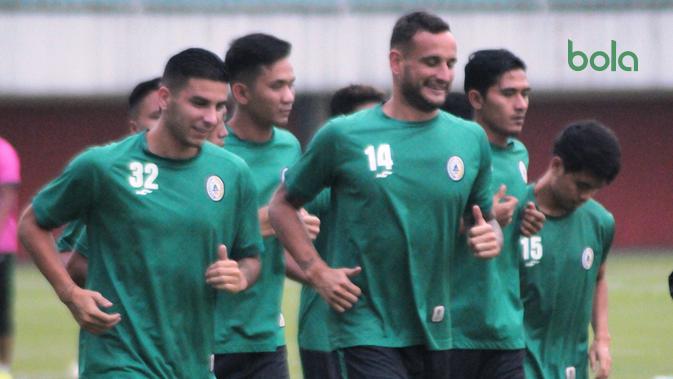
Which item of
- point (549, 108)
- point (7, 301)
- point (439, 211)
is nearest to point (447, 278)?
point (439, 211)

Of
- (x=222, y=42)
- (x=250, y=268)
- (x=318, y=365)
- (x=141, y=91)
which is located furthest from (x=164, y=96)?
(x=222, y=42)

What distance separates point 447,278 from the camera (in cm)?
696

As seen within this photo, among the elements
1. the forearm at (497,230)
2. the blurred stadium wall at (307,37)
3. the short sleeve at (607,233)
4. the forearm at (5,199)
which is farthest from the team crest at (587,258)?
the blurred stadium wall at (307,37)

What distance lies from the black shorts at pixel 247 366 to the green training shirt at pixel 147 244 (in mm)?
1349

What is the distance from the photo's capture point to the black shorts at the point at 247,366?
26.0 feet

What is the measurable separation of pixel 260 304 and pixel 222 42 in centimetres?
2517

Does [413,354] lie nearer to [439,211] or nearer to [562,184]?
[439,211]

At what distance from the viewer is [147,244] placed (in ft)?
21.2

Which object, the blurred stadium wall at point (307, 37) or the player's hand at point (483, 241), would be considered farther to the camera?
the blurred stadium wall at point (307, 37)

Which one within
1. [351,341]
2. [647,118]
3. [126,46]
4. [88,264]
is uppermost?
[88,264]

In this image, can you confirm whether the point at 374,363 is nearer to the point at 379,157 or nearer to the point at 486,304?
the point at 379,157

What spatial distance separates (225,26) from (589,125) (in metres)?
25.2

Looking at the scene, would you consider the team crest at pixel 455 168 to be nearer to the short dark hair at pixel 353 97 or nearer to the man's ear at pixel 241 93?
the man's ear at pixel 241 93

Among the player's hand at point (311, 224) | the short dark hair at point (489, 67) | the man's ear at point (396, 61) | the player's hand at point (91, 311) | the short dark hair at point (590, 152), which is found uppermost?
the man's ear at point (396, 61)
